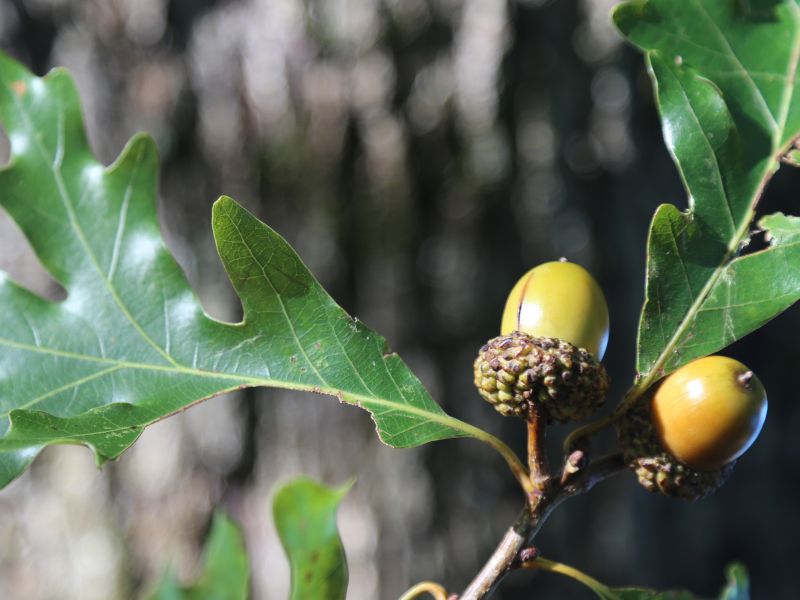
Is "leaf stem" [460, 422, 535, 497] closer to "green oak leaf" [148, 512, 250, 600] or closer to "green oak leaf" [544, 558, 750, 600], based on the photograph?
"green oak leaf" [544, 558, 750, 600]

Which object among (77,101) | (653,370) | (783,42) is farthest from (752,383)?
(77,101)

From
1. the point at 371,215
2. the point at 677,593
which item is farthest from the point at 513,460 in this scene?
the point at 371,215

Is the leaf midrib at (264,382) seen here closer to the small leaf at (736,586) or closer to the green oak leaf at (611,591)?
the green oak leaf at (611,591)

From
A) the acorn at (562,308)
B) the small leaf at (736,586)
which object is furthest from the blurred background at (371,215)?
the acorn at (562,308)

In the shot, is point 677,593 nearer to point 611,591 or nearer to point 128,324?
point 611,591

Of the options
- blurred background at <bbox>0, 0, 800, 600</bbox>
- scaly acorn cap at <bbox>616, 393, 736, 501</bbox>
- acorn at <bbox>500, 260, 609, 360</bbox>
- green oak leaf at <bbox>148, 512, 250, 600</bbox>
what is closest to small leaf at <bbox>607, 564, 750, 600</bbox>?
scaly acorn cap at <bbox>616, 393, 736, 501</bbox>
